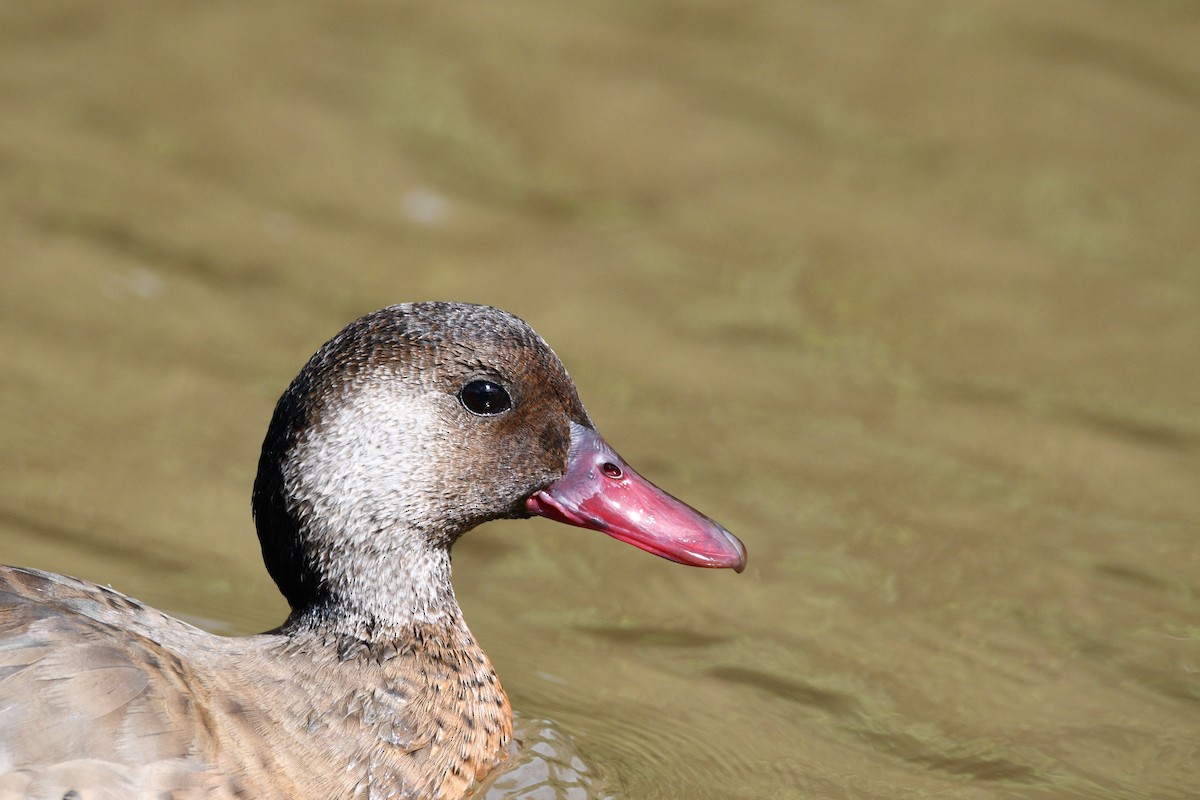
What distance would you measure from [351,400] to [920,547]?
2.43m

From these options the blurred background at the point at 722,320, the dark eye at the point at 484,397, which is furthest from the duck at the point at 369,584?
the blurred background at the point at 722,320

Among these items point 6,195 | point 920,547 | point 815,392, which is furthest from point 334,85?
point 920,547

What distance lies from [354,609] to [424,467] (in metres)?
0.45

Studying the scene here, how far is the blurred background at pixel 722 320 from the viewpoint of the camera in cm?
566

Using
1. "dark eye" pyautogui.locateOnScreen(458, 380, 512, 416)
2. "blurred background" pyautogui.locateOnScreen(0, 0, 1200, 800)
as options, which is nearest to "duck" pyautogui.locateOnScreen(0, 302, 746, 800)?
"dark eye" pyautogui.locateOnScreen(458, 380, 512, 416)

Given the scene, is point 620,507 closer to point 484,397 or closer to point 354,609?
point 484,397

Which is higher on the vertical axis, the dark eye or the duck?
the dark eye

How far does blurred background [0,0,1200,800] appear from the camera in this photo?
5656 mm

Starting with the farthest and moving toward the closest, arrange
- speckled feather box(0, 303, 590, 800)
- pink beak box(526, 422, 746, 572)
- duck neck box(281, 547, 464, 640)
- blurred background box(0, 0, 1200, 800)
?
blurred background box(0, 0, 1200, 800) < pink beak box(526, 422, 746, 572) < duck neck box(281, 547, 464, 640) < speckled feather box(0, 303, 590, 800)

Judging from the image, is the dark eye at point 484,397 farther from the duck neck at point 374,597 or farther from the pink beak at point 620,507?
the duck neck at point 374,597

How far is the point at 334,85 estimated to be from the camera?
882cm

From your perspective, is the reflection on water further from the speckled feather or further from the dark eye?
the dark eye

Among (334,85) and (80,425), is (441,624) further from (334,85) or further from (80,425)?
(334,85)

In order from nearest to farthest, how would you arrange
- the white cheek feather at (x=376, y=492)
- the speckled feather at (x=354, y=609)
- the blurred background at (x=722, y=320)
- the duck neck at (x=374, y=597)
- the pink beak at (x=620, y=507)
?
the speckled feather at (x=354, y=609)
the white cheek feather at (x=376, y=492)
the duck neck at (x=374, y=597)
the pink beak at (x=620, y=507)
the blurred background at (x=722, y=320)
